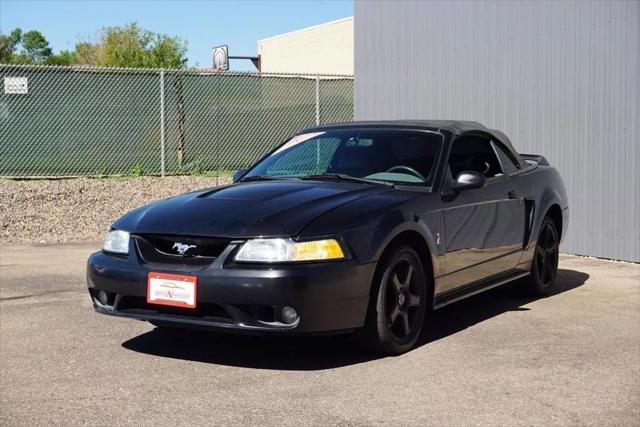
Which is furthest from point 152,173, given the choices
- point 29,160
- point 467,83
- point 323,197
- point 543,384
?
point 543,384

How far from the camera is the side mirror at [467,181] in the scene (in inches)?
248

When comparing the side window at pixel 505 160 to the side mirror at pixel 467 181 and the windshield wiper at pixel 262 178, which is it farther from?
the windshield wiper at pixel 262 178

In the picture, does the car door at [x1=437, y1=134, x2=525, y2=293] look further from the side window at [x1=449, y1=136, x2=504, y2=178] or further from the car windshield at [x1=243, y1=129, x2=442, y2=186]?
the car windshield at [x1=243, y1=129, x2=442, y2=186]

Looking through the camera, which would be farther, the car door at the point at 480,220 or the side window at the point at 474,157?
the side window at the point at 474,157

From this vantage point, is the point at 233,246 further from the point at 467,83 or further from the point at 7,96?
the point at 7,96

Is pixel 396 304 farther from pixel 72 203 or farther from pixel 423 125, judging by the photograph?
pixel 72 203

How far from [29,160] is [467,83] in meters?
7.21

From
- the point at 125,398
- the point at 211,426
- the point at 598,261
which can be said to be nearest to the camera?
the point at 211,426

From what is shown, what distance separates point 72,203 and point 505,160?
297 inches

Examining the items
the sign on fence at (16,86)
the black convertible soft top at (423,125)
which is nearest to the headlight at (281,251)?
the black convertible soft top at (423,125)

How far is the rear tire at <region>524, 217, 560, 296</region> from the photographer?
772cm

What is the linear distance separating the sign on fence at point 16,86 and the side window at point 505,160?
971 centimetres

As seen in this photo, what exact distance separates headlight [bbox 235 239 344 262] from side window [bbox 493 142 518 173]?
8.47ft

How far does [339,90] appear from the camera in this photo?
1917 centimetres
